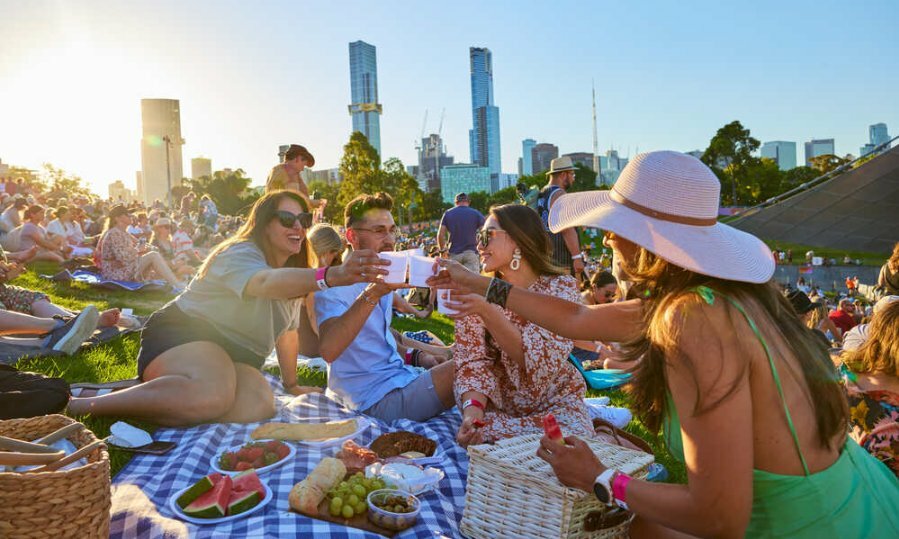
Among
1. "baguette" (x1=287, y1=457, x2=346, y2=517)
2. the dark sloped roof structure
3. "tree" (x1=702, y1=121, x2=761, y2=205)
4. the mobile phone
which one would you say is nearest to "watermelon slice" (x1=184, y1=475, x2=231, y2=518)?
"baguette" (x1=287, y1=457, x2=346, y2=517)

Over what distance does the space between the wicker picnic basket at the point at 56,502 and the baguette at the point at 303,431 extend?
1.69 metres

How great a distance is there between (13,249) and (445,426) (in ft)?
39.5

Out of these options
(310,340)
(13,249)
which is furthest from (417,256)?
(13,249)

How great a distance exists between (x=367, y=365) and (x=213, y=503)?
2019 millimetres

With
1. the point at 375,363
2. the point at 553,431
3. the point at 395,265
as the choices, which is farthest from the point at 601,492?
the point at 375,363

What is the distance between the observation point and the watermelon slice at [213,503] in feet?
9.25

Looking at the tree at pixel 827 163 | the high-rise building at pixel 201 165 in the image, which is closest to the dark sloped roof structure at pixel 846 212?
the tree at pixel 827 163

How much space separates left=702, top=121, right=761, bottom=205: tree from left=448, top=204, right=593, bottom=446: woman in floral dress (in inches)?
2810

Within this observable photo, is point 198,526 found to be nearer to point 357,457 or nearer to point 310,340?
point 357,457

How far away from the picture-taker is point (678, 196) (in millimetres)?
2293

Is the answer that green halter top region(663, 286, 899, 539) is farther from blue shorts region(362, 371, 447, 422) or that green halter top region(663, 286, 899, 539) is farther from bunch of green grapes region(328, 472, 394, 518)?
blue shorts region(362, 371, 447, 422)

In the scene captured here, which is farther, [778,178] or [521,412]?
[778,178]

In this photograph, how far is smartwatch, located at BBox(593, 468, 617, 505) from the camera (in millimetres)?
2342

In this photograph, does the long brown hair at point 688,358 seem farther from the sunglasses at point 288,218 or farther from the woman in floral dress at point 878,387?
the sunglasses at point 288,218
